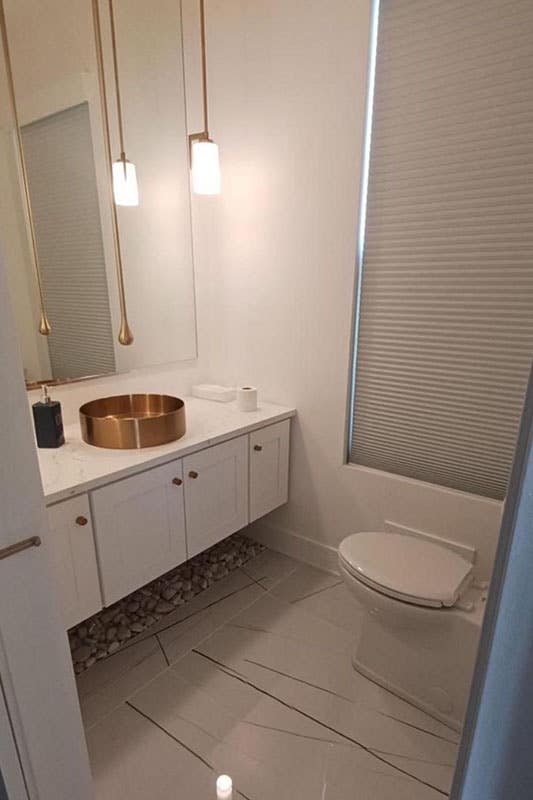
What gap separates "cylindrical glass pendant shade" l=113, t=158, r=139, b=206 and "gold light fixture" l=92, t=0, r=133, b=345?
0.02 m

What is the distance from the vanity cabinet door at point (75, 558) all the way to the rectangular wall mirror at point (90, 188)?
2.03 feet

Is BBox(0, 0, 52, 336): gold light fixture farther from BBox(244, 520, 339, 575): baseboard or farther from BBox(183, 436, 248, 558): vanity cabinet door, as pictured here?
BBox(244, 520, 339, 575): baseboard

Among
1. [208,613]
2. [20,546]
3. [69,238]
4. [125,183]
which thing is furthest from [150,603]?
[125,183]

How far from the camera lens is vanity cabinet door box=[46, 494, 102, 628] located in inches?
45.8

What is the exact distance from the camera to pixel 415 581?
1.30 m

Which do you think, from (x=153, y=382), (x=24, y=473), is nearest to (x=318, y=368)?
(x=153, y=382)

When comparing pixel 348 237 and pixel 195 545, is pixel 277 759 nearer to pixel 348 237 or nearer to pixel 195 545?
pixel 195 545

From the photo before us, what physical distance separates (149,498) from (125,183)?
Result: 1.29m

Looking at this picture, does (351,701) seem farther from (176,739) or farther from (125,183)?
(125,183)

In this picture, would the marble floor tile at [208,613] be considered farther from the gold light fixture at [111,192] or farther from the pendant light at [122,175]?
the pendant light at [122,175]

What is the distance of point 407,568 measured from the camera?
53.7 inches

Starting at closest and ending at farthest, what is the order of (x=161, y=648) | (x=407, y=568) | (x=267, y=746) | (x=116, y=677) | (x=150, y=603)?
(x=267, y=746) → (x=407, y=568) → (x=116, y=677) → (x=161, y=648) → (x=150, y=603)

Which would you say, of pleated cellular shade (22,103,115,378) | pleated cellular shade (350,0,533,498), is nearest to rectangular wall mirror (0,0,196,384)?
pleated cellular shade (22,103,115,378)

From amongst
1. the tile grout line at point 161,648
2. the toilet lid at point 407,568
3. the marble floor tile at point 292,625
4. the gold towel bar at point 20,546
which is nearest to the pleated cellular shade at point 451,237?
the toilet lid at point 407,568
